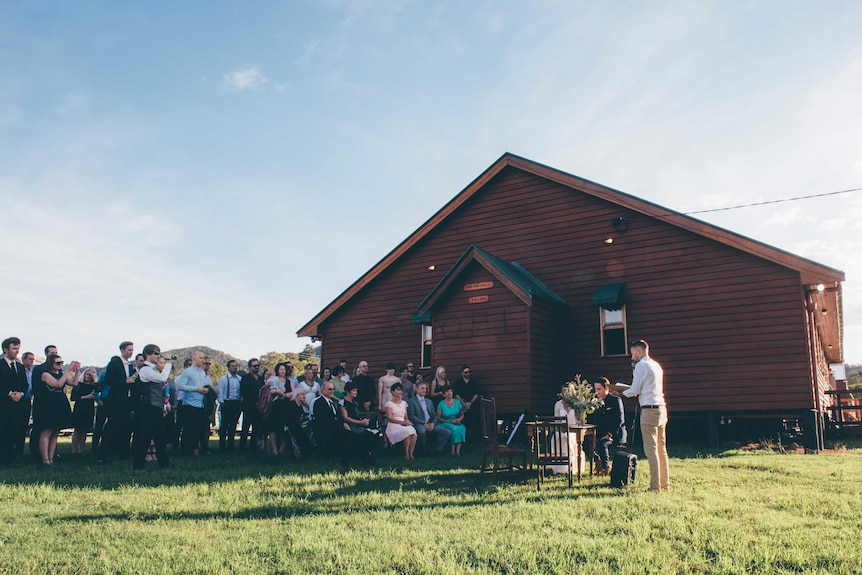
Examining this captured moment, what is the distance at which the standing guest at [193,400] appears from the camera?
12.5 m

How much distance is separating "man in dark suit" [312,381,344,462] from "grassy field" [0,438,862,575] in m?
1.24

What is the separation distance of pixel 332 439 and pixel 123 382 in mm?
3822

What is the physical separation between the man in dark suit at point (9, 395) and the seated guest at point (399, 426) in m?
6.45

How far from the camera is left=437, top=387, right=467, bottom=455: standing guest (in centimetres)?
1402

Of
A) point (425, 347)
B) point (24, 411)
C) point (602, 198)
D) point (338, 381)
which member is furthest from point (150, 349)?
point (602, 198)

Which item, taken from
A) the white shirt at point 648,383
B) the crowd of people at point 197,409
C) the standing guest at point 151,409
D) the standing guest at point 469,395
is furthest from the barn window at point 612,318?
the standing guest at point 151,409

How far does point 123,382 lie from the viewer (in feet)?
38.2

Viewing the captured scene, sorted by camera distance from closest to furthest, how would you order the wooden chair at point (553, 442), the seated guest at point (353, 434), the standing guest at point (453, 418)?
the wooden chair at point (553, 442) → the seated guest at point (353, 434) → the standing guest at point (453, 418)

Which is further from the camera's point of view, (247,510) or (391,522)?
(247,510)

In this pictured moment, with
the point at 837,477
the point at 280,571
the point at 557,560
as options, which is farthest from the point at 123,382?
the point at 837,477

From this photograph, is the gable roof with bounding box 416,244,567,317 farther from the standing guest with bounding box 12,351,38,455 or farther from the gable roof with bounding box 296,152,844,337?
the standing guest with bounding box 12,351,38,455

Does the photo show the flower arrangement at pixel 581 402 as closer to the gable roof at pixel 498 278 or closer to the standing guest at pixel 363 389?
the gable roof at pixel 498 278

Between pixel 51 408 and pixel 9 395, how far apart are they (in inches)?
26.9

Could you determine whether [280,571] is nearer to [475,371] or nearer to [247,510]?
[247,510]
